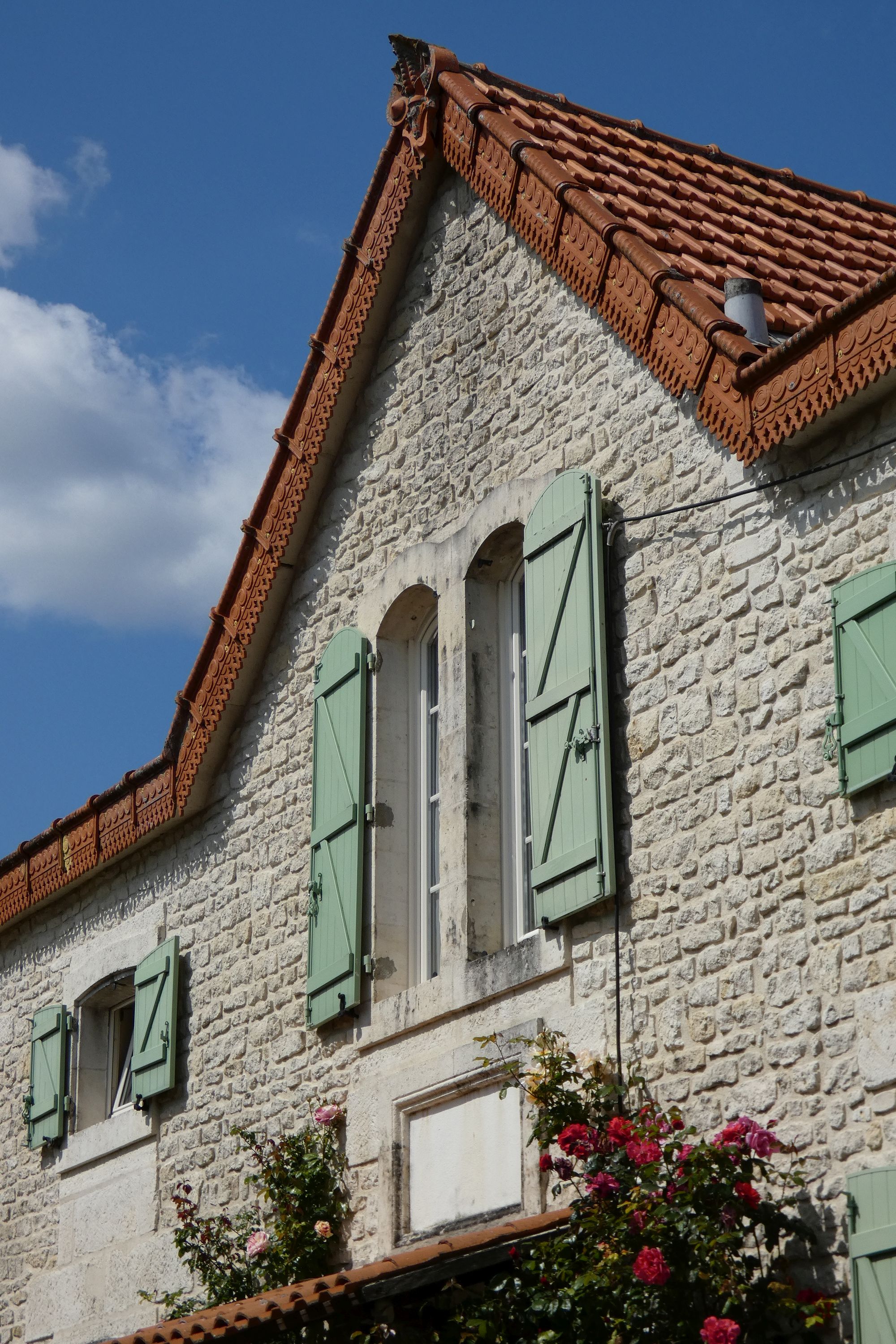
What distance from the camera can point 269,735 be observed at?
1027cm

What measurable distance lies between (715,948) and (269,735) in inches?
164

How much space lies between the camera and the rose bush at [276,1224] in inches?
331

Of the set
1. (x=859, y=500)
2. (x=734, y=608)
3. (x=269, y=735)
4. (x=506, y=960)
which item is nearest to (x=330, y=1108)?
(x=506, y=960)

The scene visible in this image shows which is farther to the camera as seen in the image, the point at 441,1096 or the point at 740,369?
the point at 441,1096

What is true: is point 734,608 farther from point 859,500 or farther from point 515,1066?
point 515,1066

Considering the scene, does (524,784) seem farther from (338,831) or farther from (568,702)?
(338,831)

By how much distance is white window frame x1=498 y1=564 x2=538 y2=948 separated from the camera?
8.23m

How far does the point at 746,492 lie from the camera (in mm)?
6902

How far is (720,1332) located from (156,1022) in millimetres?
5488

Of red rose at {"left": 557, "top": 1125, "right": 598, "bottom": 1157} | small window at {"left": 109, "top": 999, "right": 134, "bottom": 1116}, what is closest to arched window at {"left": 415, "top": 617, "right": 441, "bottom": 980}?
red rose at {"left": 557, "top": 1125, "right": 598, "bottom": 1157}

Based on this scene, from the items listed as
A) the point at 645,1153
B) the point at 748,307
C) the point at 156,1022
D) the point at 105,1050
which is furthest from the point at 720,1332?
the point at 105,1050

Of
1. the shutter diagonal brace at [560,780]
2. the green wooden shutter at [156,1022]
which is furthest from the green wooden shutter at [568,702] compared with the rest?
the green wooden shutter at [156,1022]

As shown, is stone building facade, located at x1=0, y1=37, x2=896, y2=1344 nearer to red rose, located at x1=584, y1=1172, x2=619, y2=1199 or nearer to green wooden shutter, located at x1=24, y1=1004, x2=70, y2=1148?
green wooden shutter, located at x1=24, y1=1004, x2=70, y2=1148

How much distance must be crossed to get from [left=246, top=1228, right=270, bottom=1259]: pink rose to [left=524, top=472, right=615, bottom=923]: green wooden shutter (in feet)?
7.65
